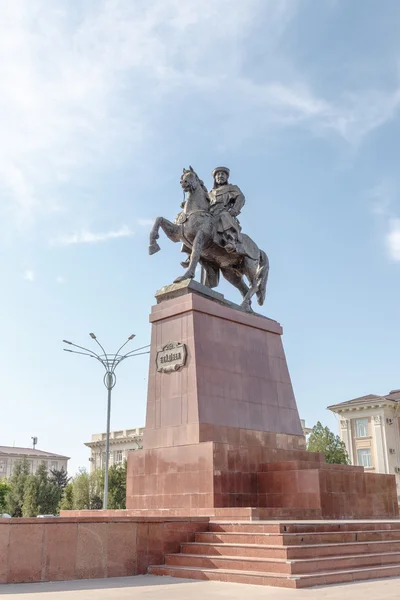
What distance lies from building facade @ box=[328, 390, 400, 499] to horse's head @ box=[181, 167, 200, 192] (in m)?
38.7

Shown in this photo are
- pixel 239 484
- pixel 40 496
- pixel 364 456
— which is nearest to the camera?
pixel 239 484

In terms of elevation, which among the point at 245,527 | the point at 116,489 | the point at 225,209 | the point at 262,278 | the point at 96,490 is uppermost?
the point at 225,209

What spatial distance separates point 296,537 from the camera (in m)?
8.31

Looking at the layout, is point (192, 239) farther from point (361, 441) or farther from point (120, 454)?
point (120, 454)

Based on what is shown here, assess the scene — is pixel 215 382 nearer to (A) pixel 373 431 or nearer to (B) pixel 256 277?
(B) pixel 256 277

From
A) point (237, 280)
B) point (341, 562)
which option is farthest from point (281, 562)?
point (237, 280)

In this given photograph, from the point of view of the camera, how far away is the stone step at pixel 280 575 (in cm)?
738

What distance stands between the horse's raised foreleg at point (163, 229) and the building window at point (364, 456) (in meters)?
40.0

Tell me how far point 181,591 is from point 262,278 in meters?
9.88

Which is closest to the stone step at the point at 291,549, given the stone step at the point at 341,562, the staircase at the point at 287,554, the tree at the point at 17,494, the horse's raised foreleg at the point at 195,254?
the staircase at the point at 287,554

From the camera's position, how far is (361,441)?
50.4 m

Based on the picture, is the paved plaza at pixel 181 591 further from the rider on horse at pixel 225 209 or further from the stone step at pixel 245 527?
the rider on horse at pixel 225 209

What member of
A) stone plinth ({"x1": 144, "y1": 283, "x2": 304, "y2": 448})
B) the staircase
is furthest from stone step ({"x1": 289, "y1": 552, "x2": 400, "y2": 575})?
stone plinth ({"x1": 144, "y1": 283, "x2": 304, "y2": 448})

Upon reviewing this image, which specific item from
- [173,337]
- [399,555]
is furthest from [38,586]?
[173,337]
